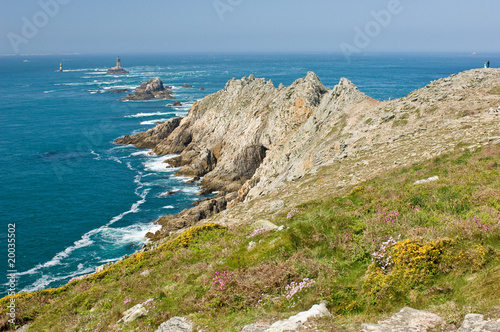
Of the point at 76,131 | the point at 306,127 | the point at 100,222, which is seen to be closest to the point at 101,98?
the point at 76,131

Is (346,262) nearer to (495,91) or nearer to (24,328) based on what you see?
(24,328)

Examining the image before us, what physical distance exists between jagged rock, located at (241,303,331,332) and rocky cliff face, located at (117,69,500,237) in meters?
15.4

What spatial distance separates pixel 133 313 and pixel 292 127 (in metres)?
42.6

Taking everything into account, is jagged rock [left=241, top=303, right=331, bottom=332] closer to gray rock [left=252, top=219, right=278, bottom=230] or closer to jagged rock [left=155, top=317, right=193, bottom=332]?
jagged rock [left=155, top=317, right=193, bottom=332]

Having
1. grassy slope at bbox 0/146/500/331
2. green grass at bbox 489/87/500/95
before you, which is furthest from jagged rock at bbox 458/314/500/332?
green grass at bbox 489/87/500/95

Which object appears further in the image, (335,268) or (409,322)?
(335,268)

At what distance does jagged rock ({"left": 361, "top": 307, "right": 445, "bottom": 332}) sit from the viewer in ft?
23.4

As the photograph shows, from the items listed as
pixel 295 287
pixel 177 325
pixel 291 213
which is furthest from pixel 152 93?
pixel 295 287

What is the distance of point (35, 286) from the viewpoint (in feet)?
109

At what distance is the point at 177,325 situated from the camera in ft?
32.6

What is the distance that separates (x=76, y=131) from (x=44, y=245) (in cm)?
5695

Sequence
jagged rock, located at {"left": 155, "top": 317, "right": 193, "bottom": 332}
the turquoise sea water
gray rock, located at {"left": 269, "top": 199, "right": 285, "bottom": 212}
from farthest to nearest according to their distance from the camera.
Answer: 1. the turquoise sea water
2. gray rock, located at {"left": 269, "top": 199, "right": 285, "bottom": 212}
3. jagged rock, located at {"left": 155, "top": 317, "right": 193, "bottom": 332}

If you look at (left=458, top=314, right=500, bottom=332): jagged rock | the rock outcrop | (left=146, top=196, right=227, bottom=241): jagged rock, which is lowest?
(left=146, top=196, right=227, bottom=241): jagged rock

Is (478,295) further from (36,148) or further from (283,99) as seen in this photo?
(36,148)
